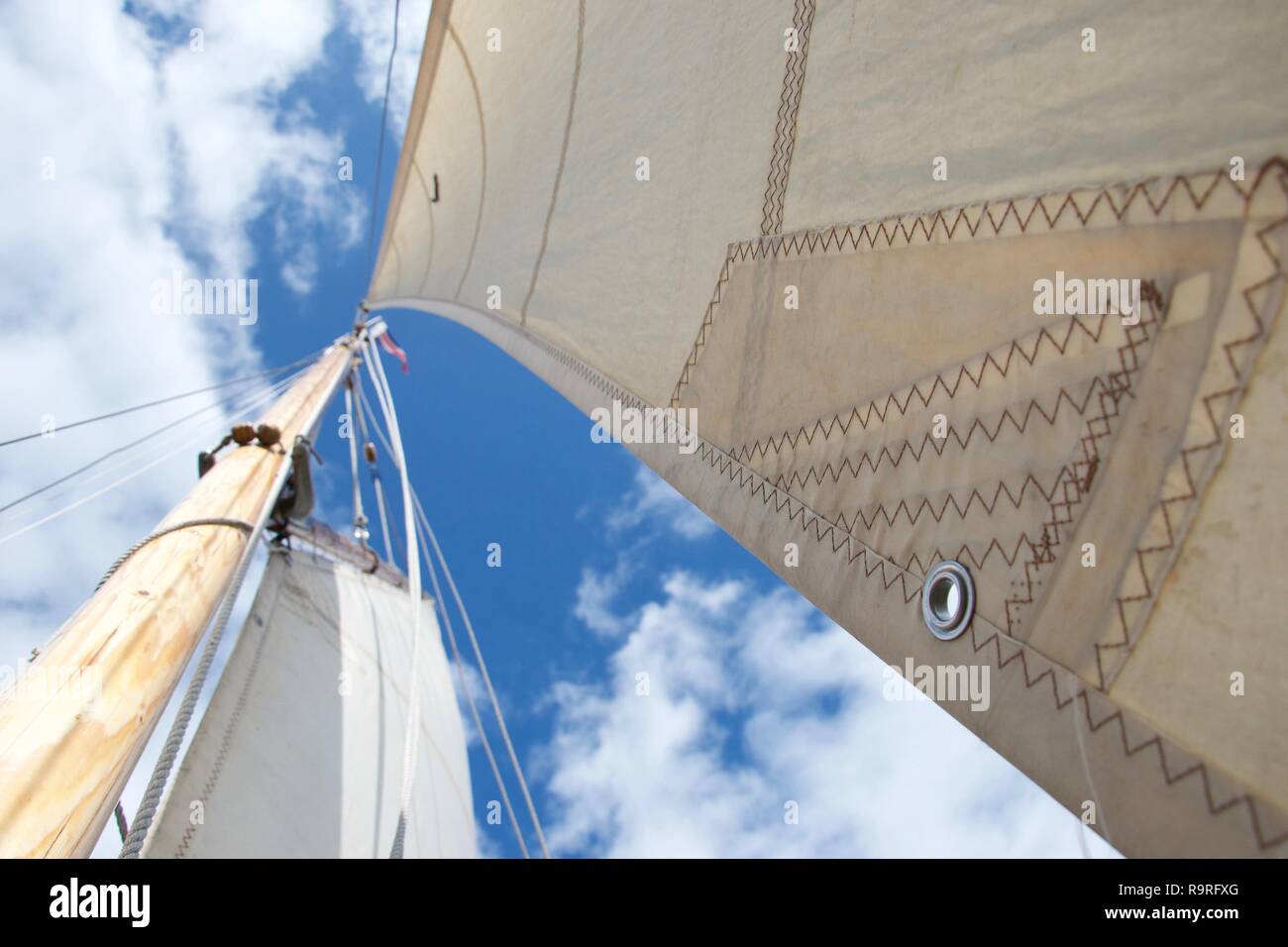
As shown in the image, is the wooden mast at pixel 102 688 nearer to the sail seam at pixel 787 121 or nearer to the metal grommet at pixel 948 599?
the metal grommet at pixel 948 599

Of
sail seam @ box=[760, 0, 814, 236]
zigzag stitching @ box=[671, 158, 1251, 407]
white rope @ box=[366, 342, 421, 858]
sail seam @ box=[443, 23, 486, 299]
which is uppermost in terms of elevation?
sail seam @ box=[443, 23, 486, 299]

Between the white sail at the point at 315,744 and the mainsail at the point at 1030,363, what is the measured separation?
1.87 meters

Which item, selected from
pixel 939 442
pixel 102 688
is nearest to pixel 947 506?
pixel 939 442

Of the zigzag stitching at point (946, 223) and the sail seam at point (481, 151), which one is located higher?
the sail seam at point (481, 151)

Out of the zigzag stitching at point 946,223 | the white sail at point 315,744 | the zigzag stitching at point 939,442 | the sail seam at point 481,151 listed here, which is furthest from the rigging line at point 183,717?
the sail seam at point 481,151

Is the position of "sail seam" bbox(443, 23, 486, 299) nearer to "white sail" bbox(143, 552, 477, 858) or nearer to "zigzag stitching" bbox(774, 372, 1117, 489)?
"white sail" bbox(143, 552, 477, 858)

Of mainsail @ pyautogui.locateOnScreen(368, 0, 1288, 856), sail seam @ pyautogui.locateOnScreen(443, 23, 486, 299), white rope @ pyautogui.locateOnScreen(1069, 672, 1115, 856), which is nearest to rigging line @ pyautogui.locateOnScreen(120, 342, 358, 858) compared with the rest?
mainsail @ pyautogui.locateOnScreen(368, 0, 1288, 856)

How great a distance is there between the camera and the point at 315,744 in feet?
15.7

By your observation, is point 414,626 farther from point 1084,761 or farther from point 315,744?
point 1084,761

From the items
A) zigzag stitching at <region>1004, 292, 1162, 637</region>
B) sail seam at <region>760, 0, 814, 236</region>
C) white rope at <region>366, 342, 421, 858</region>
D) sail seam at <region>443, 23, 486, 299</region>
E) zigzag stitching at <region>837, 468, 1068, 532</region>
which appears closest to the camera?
zigzag stitching at <region>1004, 292, 1162, 637</region>

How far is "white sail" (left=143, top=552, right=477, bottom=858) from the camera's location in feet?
12.3

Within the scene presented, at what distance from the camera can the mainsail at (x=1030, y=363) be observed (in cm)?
74

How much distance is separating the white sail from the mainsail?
1.87 meters
